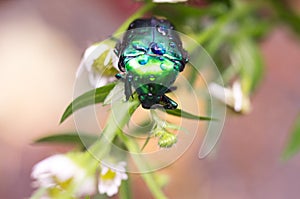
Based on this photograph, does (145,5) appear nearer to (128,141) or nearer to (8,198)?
(128,141)

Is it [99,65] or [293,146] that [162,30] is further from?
[293,146]

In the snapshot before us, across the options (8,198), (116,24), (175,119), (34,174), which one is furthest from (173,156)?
(116,24)

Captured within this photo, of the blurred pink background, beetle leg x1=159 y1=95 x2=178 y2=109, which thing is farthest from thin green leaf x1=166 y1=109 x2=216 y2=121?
the blurred pink background

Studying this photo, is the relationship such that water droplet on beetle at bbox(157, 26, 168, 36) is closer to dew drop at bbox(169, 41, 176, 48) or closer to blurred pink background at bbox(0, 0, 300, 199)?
dew drop at bbox(169, 41, 176, 48)

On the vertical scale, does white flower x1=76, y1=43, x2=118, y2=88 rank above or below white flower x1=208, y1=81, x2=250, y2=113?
above

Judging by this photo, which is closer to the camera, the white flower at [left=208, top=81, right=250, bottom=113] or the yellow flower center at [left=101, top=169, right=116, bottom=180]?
the yellow flower center at [left=101, top=169, right=116, bottom=180]

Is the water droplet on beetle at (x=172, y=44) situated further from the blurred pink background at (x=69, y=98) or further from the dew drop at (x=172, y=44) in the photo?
the blurred pink background at (x=69, y=98)
